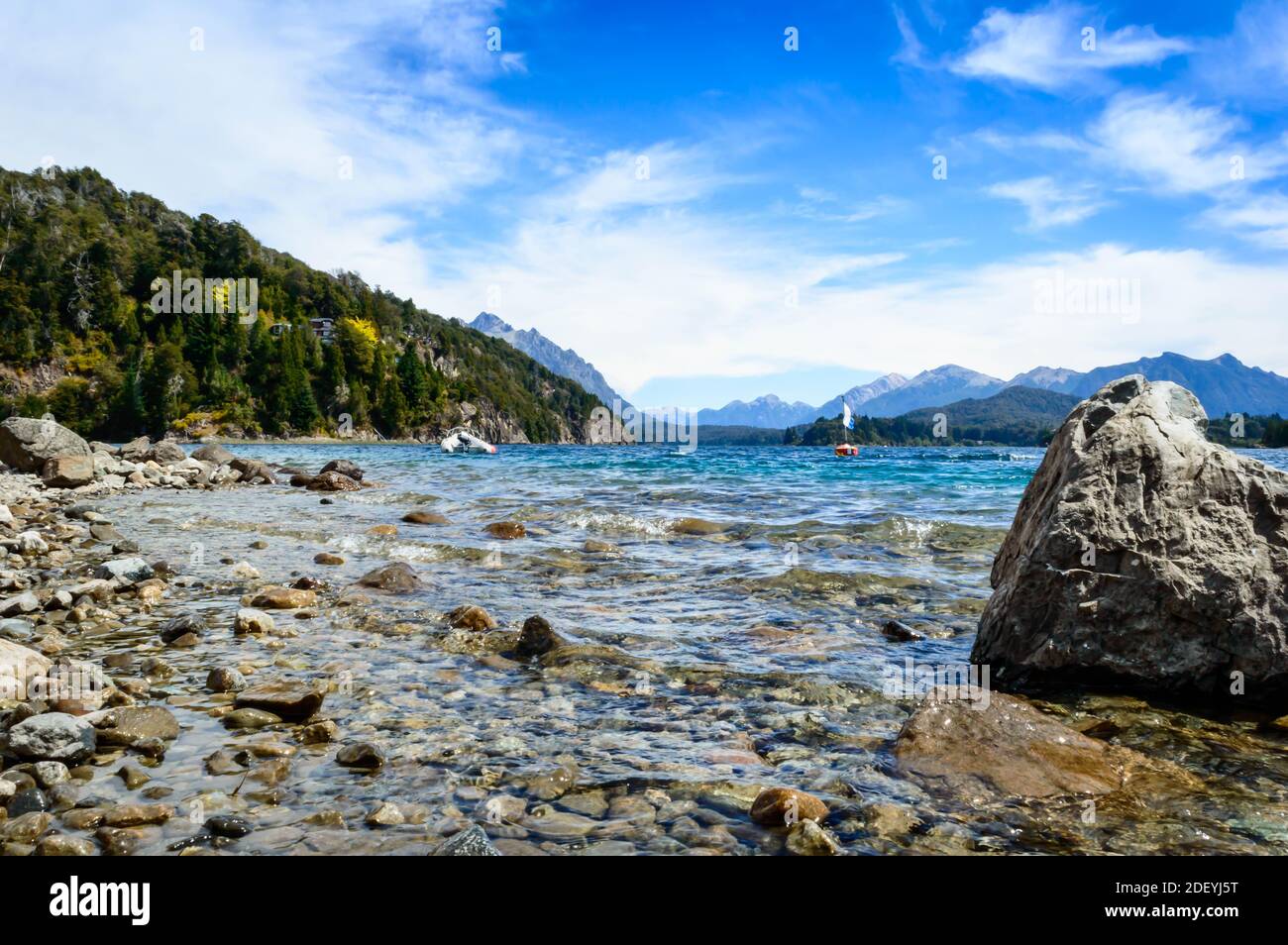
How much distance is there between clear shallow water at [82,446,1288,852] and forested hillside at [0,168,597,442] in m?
94.2

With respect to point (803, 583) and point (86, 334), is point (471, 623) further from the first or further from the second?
point (86, 334)

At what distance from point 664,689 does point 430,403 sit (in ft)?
476

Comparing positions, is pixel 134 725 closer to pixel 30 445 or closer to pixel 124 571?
pixel 124 571

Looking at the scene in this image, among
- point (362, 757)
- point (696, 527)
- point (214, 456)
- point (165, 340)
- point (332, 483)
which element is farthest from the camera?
point (165, 340)

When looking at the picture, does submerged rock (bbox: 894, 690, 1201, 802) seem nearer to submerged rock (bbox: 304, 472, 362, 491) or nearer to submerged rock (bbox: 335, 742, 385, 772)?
submerged rock (bbox: 335, 742, 385, 772)

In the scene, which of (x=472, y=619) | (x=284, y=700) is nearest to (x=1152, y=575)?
(x=472, y=619)

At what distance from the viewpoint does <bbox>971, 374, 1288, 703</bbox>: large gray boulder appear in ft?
17.5

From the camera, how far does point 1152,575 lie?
552 centimetres

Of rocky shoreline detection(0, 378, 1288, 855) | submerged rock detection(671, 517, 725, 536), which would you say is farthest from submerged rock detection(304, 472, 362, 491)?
rocky shoreline detection(0, 378, 1288, 855)

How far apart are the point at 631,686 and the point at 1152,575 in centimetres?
409

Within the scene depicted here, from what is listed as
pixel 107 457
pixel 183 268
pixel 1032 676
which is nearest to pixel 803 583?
pixel 1032 676

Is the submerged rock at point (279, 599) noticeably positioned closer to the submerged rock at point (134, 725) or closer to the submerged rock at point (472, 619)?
the submerged rock at point (472, 619)
